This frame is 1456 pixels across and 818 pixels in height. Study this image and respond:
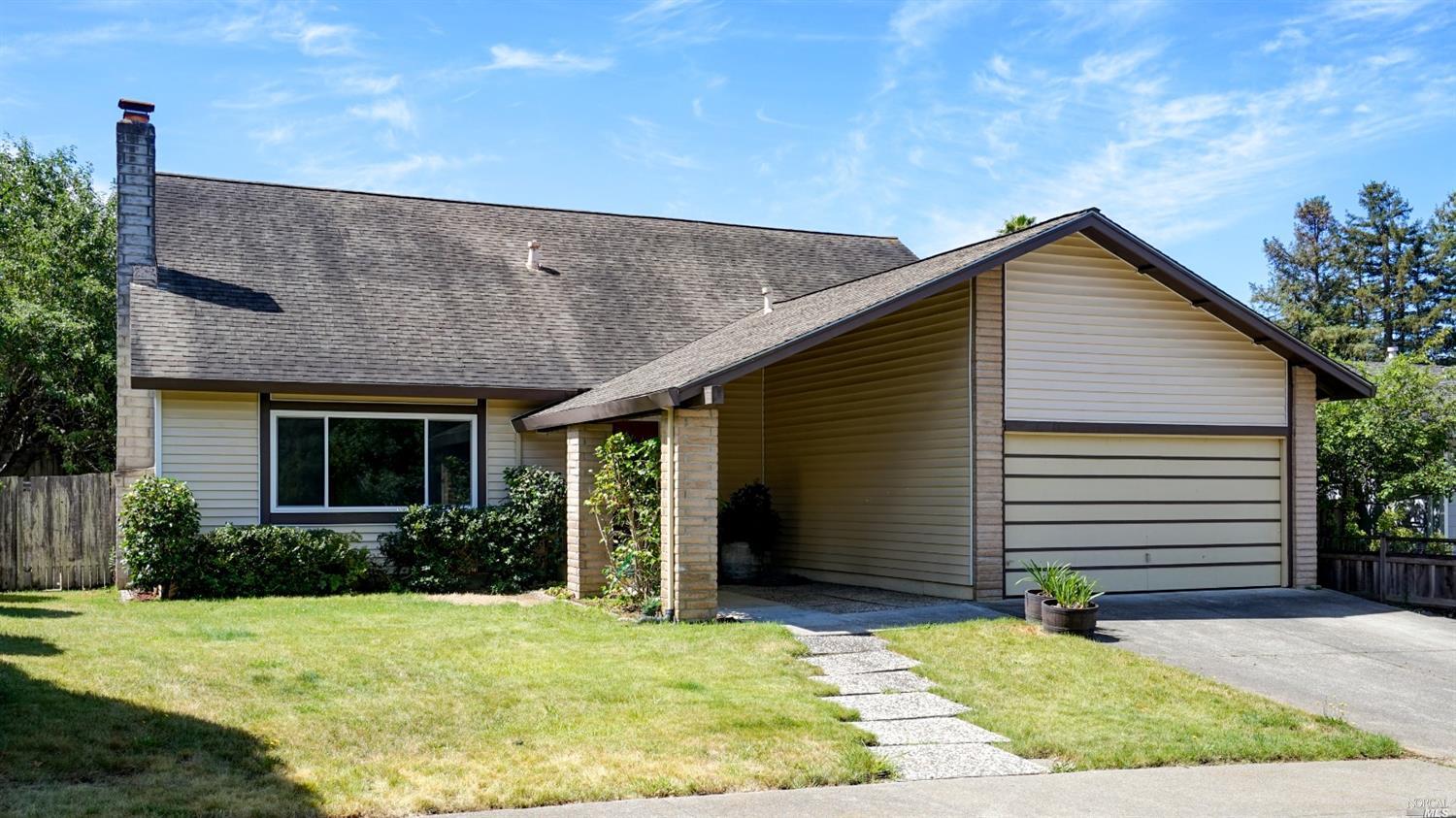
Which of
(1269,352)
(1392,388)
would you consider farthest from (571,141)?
(1392,388)

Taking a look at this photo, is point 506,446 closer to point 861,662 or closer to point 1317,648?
point 861,662

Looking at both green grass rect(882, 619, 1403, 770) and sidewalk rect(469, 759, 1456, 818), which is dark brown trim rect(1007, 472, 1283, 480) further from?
sidewalk rect(469, 759, 1456, 818)

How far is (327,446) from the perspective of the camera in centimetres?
1602

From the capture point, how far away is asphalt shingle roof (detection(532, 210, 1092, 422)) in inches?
502

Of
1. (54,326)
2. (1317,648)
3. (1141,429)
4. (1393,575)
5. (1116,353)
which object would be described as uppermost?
(54,326)

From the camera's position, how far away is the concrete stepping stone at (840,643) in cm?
1109

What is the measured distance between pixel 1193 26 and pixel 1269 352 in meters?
4.26

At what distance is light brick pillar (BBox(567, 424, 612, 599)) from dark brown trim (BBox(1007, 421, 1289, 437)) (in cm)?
499

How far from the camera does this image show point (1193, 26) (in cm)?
1504

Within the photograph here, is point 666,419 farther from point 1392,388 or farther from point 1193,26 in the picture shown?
point 1392,388

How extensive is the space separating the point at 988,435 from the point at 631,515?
13.9 ft

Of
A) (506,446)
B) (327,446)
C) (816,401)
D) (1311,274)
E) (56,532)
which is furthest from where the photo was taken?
(1311,274)

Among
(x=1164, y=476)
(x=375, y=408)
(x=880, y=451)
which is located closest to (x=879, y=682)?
(x=880, y=451)

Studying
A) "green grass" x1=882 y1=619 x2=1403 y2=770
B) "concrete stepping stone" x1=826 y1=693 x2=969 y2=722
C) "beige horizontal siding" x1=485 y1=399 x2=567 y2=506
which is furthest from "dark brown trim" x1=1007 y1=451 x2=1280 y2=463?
"beige horizontal siding" x1=485 y1=399 x2=567 y2=506
